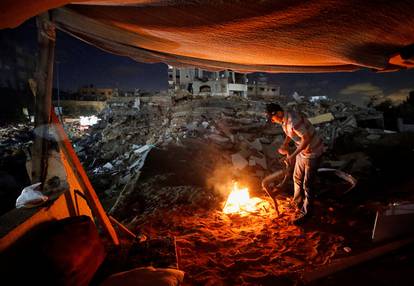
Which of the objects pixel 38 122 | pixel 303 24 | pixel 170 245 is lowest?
pixel 170 245

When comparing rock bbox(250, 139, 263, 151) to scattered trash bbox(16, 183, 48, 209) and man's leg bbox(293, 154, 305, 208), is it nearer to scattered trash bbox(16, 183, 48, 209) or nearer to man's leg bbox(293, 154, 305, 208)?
man's leg bbox(293, 154, 305, 208)

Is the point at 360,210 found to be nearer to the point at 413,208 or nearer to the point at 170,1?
the point at 413,208

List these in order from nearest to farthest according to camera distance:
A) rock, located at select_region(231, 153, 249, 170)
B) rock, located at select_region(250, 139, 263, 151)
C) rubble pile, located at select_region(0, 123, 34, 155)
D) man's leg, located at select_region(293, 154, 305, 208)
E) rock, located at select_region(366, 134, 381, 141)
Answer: man's leg, located at select_region(293, 154, 305, 208) → rock, located at select_region(231, 153, 249, 170) → rock, located at select_region(250, 139, 263, 151) → rock, located at select_region(366, 134, 381, 141) → rubble pile, located at select_region(0, 123, 34, 155)

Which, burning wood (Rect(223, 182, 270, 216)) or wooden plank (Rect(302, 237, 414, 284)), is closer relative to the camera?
wooden plank (Rect(302, 237, 414, 284))

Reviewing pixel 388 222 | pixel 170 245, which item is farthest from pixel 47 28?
pixel 388 222

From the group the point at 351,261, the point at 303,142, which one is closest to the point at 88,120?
the point at 303,142

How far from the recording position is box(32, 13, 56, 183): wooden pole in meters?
2.59

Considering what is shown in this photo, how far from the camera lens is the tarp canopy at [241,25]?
1751 millimetres

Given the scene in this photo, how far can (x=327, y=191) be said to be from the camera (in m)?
5.73

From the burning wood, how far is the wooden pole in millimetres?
3963

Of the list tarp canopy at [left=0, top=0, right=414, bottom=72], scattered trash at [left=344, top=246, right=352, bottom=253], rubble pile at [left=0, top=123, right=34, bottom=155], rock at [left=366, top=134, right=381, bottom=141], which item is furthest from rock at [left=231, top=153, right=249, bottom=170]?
rubble pile at [left=0, top=123, right=34, bottom=155]

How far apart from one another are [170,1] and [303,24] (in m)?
1.27

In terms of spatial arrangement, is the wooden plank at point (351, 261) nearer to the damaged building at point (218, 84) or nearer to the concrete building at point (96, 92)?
the damaged building at point (218, 84)

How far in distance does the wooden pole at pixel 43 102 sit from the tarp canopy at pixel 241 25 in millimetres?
288
